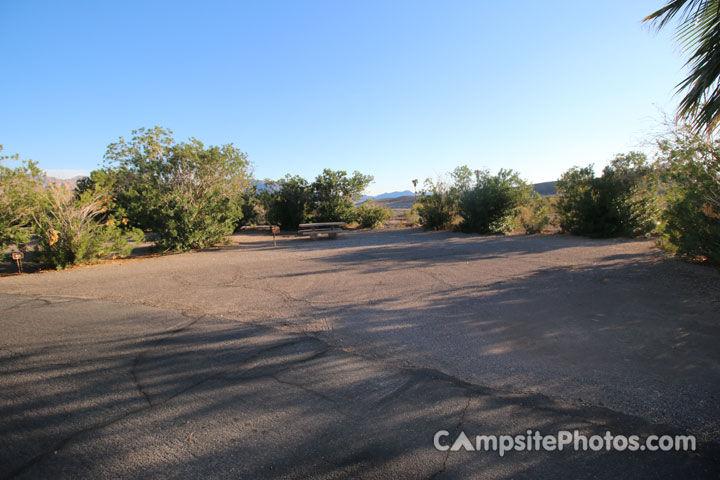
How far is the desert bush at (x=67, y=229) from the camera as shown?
950 centimetres


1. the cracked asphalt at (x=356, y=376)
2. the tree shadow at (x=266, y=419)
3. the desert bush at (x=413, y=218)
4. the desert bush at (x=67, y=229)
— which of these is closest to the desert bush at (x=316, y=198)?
the desert bush at (x=413, y=218)

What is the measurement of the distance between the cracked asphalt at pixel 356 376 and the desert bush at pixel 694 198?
88 cm

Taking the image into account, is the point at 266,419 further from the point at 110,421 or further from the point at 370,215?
the point at 370,215

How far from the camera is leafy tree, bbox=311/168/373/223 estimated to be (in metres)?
22.1

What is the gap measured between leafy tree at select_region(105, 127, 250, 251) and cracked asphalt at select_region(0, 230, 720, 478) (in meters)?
5.58

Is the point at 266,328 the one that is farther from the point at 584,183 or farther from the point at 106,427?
the point at 584,183

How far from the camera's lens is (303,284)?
7172mm

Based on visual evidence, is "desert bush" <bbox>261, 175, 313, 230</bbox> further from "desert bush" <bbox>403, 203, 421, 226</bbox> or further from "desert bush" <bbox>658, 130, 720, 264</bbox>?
"desert bush" <bbox>658, 130, 720, 264</bbox>

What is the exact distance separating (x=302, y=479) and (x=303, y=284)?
5.19 metres

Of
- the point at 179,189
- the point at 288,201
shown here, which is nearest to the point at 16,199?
the point at 179,189

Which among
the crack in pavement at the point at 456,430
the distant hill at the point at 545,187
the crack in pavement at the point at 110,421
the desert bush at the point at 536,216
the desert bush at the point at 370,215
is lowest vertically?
the crack in pavement at the point at 456,430

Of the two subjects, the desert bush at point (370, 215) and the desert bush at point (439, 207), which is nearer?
the desert bush at point (439, 207)

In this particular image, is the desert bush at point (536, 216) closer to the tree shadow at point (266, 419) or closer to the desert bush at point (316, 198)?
the desert bush at point (316, 198)

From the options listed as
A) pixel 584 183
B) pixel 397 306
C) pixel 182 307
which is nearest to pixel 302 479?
pixel 397 306
